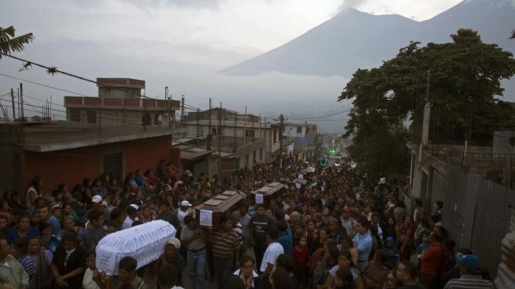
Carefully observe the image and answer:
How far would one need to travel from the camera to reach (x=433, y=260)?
6496mm

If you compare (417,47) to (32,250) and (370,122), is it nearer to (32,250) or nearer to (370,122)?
(370,122)

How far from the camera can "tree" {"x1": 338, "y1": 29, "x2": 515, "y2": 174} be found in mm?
20531

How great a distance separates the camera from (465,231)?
836cm

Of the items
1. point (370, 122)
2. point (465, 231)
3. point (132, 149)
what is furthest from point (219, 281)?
point (370, 122)

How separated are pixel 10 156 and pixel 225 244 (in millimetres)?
6768

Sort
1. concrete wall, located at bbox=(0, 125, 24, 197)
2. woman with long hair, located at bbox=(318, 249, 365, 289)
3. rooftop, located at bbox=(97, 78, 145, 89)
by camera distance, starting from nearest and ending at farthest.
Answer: woman with long hair, located at bbox=(318, 249, 365, 289)
concrete wall, located at bbox=(0, 125, 24, 197)
rooftop, located at bbox=(97, 78, 145, 89)

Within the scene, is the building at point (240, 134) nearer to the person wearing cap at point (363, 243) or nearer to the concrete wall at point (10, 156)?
the concrete wall at point (10, 156)

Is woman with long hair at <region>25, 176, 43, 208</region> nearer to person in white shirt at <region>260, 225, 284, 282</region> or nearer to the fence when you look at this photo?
person in white shirt at <region>260, 225, 284, 282</region>

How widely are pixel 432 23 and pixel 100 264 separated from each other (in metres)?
219

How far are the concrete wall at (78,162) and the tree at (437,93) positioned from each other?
11.8 meters

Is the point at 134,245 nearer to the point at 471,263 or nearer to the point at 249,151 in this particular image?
the point at 471,263

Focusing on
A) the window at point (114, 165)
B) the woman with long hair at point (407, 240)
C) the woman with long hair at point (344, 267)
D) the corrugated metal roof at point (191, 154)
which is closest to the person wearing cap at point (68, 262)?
the woman with long hair at point (344, 267)

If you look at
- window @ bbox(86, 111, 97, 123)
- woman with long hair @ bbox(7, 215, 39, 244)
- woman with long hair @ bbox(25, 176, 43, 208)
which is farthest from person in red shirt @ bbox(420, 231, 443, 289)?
window @ bbox(86, 111, 97, 123)

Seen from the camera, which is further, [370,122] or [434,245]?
[370,122]
